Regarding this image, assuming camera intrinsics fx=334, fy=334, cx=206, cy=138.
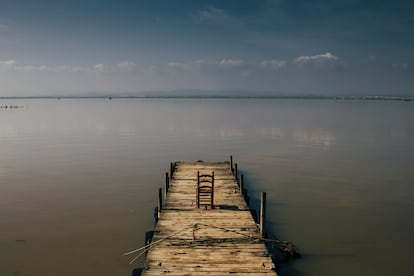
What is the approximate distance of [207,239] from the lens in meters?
14.1

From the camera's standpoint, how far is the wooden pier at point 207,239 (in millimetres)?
11922

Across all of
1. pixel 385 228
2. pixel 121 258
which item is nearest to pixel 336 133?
pixel 385 228

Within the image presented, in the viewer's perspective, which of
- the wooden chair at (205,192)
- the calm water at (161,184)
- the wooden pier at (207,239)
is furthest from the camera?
the wooden chair at (205,192)

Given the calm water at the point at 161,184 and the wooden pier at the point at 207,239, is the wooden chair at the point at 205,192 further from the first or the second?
the calm water at the point at 161,184

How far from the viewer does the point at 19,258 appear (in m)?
15.4

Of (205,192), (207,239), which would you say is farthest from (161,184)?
(207,239)

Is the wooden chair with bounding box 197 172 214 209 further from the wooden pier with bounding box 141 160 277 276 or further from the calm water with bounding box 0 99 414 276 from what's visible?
Result: the calm water with bounding box 0 99 414 276

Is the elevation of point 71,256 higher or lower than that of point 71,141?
lower

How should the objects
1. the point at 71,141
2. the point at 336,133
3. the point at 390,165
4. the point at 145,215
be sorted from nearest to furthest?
the point at 145,215, the point at 390,165, the point at 71,141, the point at 336,133

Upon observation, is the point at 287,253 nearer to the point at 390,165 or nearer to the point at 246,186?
the point at 246,186

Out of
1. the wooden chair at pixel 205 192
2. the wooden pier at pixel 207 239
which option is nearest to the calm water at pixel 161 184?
the wooden pier at pixel 207 239

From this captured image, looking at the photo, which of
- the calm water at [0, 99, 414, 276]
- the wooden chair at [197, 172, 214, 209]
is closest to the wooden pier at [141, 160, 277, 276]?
the wooden chair at [197, 172, 214, 209]

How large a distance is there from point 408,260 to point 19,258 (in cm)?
1807

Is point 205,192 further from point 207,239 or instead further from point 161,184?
point 161,184
